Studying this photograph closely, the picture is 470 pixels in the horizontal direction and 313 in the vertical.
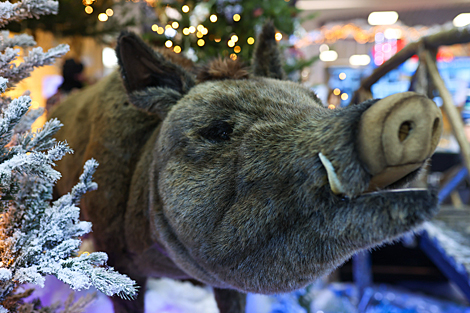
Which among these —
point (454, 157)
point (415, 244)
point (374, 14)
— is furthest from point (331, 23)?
point (415, 244)

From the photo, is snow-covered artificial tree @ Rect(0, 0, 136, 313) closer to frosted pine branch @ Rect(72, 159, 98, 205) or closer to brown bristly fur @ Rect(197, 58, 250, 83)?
frosted pine branch @ Rect(72, 159, 98, 205)

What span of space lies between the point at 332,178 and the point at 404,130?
6.2 inches

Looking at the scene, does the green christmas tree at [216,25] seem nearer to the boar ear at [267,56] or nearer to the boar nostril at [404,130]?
the boar ear at [267,56]

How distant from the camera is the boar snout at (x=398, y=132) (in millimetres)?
598

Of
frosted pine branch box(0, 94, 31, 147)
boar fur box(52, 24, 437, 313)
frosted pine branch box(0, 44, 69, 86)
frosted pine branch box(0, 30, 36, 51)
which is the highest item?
frosted pine branch box(0, 30, 36, 51)

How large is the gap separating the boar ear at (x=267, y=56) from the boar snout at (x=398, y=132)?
716 mm

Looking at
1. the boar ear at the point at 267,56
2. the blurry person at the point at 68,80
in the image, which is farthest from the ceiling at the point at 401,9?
the boar ear at the point at 267,56

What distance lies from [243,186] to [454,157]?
4724mm

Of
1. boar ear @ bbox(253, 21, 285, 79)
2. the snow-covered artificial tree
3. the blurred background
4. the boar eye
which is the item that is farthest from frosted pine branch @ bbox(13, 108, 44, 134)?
boar ear @ bbox(253, 21, 285, 79)

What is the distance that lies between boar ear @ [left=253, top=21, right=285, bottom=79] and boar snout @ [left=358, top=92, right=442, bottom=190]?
0.72 meters

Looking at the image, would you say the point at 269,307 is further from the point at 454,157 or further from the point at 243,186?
the point at 454,157

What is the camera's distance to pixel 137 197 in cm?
122

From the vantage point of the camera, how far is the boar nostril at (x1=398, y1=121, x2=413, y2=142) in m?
0.61

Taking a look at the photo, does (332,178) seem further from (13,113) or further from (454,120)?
(454,120)
